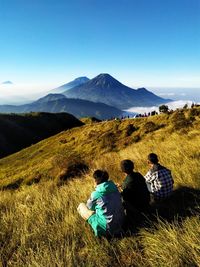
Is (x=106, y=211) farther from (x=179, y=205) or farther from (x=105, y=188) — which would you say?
(x=179, y=205)

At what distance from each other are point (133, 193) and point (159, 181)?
127cm

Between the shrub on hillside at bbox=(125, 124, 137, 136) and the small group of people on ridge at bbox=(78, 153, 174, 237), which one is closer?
the small group of people on ridge at bbox=(78, 153, 174, 237)

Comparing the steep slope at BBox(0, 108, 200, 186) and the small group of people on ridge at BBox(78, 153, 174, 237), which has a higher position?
the small group of people on ridge at BBox(78, 153, 174, 237)

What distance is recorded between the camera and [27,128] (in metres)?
140

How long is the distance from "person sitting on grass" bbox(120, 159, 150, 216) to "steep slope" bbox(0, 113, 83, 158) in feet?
Result: 352

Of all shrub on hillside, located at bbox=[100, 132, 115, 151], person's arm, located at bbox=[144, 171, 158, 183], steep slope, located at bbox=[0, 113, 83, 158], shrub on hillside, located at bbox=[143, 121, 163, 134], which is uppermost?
person's arm, located at bbox=[144, 171, 158, 183]

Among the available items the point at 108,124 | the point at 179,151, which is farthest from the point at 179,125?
the point at 108,124

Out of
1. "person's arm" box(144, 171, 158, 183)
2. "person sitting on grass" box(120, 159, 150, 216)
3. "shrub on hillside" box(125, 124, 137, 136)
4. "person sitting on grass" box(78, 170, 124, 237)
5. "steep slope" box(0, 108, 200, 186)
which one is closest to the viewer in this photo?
"person sitting on grass" box(78, 170, 124, 237)

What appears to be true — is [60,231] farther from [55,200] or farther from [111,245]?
[55,200]

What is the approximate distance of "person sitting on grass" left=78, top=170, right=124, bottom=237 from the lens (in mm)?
6395

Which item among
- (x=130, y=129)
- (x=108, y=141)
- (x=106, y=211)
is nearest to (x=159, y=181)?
(x=106, y=211)

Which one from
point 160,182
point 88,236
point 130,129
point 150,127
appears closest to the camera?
point 88,236

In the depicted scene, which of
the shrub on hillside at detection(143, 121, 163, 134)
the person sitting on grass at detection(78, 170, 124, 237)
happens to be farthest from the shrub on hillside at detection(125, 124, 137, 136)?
the person sitting on grass at detection(78, 170, 124, 237)

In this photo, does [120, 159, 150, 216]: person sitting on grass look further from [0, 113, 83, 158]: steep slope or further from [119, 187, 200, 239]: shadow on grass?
[0, 113, 83, 158]: steep slope
